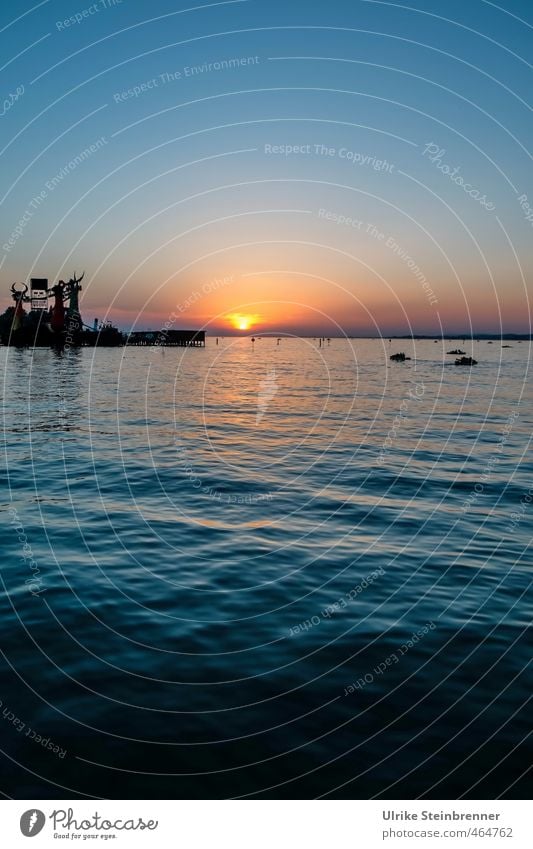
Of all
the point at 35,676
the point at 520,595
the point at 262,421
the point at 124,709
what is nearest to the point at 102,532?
the point at 35,676

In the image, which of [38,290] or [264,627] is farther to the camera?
[38,290]

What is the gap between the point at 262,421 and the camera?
4125 cm

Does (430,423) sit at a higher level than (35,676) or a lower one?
higher

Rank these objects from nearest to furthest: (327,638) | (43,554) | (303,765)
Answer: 1. (303,765)
2. (327,638)
3. (43,554)

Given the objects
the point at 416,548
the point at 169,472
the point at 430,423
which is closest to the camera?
the point at 416,548

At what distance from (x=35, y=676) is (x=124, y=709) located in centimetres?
163

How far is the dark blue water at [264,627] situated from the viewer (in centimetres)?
702

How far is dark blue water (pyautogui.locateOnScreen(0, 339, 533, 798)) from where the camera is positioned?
7023 mm

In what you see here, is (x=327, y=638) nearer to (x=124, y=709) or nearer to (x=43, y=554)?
(x=124, y=709)

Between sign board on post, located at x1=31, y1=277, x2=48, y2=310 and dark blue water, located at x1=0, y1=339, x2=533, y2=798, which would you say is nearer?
dark blue water, located at x1=0, y1=339, x2=533, y2=798

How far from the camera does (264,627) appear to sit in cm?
1059

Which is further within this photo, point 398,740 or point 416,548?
point 416,548

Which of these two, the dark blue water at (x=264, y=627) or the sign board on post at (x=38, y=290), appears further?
the sign board on post at (x=38, y=290)

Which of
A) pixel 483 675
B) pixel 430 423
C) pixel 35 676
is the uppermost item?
pixel 430 423
